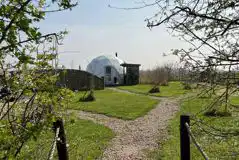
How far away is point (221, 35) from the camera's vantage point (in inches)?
102

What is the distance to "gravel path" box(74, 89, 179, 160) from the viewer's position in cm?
612

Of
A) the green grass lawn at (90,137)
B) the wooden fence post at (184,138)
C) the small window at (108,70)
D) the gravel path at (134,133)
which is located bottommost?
the gravel path at (134,133)

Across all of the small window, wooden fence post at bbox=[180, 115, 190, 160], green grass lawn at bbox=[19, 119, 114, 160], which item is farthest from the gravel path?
the small window

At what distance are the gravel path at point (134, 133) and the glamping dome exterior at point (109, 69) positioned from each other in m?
23.0

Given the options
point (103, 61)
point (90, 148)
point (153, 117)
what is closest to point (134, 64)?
point (103, 61)

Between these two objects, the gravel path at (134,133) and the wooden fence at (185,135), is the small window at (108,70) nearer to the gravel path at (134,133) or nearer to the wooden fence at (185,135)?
the gravel path at (134,133)

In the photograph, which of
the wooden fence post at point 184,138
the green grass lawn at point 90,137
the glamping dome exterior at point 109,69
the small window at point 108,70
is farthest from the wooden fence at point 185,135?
the small window at point 108,70

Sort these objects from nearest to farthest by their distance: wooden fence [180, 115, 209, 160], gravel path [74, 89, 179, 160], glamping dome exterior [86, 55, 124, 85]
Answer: wooden fence [180, 115, 209, 160] < gravel path [74, 89, 179, 160] < glamping dome exterior [86, 55, 124, 85]

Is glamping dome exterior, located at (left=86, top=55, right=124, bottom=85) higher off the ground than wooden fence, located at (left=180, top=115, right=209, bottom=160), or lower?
higher

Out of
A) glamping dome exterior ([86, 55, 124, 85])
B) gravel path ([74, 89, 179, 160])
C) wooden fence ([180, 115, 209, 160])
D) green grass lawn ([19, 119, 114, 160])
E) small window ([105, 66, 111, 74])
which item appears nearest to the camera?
wooden fence ([180, 115, 209, 160])

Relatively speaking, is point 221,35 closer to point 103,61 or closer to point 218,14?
point 218,14

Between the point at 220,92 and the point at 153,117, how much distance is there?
8563 mm

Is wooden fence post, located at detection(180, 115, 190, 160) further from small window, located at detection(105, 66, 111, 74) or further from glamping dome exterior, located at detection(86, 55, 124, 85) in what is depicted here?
small window, located at detection(105, 66, 111, 74)

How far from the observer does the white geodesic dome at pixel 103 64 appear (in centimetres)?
3606
